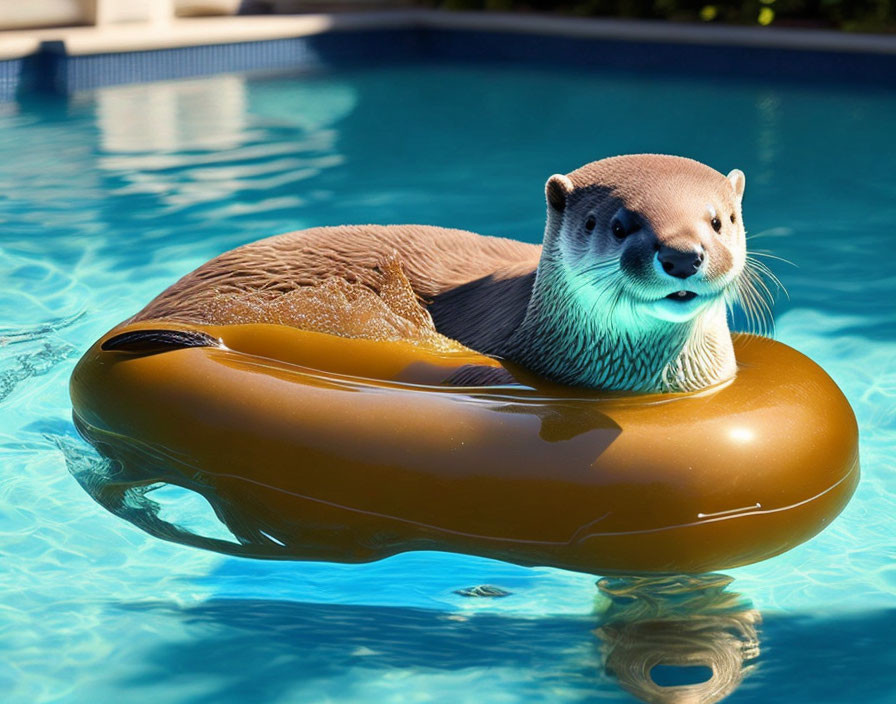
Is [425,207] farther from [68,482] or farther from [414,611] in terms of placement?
[414,611]

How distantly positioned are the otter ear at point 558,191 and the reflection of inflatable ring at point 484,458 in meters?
0.53

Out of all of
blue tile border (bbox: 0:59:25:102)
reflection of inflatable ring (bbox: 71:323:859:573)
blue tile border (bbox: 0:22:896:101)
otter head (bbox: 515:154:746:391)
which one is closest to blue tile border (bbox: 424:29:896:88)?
blue tile border (bbox: 0:22:896:101)

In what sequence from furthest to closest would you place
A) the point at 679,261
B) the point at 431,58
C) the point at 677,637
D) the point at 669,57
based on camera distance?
the point at 431,58 → the point at 669,57 → the point at 677,637 → the point at 679,261

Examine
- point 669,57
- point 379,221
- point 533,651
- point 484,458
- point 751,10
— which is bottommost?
point 533,651

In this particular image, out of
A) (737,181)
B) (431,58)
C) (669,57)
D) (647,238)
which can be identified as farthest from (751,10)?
(647,238)

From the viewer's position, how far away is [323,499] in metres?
3.42

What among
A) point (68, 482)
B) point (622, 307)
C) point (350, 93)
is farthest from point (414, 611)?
point (350, 93)

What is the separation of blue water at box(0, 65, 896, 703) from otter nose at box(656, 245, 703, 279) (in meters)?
1.03

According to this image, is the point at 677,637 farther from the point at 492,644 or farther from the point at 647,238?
the point at 647,238

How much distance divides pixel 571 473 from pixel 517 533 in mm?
230

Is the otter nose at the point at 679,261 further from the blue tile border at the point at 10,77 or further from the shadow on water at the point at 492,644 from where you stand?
the blue tile border at the point at 10,77

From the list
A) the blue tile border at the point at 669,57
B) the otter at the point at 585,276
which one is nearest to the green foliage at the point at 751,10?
the blue tile border at the point at 669,57

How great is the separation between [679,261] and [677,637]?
107 centimetres

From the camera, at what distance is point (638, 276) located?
3053 mm
